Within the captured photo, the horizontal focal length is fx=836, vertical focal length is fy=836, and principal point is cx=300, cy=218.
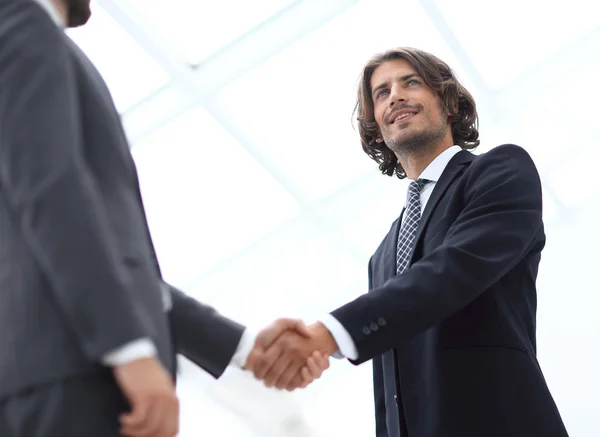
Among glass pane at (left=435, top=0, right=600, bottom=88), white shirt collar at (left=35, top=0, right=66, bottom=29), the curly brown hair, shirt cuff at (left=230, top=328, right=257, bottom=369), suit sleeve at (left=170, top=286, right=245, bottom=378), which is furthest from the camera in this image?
glass pane at (left=435, top=0, right=600, bottom=88)

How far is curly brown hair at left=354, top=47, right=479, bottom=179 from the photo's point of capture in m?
3.81

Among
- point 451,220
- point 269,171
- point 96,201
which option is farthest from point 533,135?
point 96,201

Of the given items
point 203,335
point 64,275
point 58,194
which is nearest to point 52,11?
point 58,194

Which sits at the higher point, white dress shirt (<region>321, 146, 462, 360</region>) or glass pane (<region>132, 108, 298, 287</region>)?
white dress shirt (<region>321, 146, 462, 360</region>)

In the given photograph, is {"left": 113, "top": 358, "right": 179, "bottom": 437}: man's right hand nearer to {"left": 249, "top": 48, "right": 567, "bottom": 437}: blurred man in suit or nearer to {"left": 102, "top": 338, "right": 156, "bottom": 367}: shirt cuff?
{"left": 102, "top": 338, "right": 156, "bottom": 367}: shirt cuff

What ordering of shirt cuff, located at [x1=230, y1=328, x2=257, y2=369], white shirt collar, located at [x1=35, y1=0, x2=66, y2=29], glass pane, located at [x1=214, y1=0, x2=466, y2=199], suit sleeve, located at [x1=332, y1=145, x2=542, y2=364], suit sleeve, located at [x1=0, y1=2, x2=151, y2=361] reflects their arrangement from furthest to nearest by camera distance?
glass pane, located at [x1=214, y1=0, x2=466, y2=199], suit sleeve, located at [x1=332, y1=145, x2=542, y2=364], shirt cuff, located at [x1=230, y1=328, x2=257, y2=369], white shirt collar, located at [x1=35, y1=0, x2=66, y2=29], suit sleeve, located at [x1=0, y1=2, x2=151, y2=361]

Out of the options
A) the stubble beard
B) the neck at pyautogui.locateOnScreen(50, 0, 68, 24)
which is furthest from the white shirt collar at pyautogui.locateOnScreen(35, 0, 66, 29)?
the stubble beard

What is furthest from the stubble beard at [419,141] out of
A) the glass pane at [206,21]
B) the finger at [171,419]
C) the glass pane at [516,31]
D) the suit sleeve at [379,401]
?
the glass pane at [516,31]

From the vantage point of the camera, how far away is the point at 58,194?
140 centimetres

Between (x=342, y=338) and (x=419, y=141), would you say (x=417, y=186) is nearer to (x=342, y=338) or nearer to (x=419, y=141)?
(x=419, y=141)

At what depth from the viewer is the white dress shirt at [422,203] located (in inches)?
107

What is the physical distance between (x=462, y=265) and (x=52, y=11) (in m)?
1.57

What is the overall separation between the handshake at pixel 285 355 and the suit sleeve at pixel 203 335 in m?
0.40

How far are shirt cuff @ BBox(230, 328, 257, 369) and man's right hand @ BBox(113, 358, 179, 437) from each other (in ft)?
3.59
